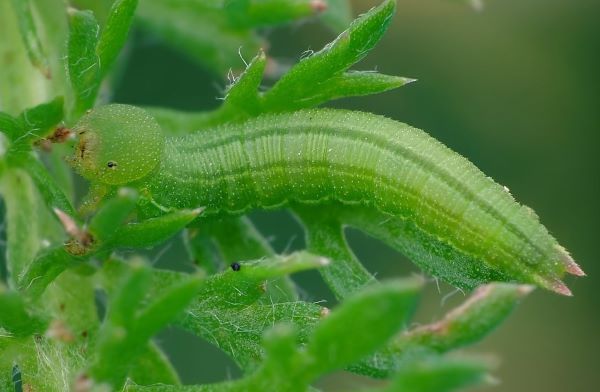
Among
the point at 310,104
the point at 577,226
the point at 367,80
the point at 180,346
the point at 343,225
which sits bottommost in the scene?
the point at 180,346

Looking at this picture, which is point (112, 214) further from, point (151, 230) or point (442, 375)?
point (442, 375)

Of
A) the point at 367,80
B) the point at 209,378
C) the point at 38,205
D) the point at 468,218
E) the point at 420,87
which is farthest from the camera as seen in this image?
the point at 420,87

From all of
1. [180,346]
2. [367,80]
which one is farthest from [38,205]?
[180,346]

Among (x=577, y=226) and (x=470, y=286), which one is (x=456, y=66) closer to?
(x=577, y=226)

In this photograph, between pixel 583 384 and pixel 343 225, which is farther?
pixel 583 384

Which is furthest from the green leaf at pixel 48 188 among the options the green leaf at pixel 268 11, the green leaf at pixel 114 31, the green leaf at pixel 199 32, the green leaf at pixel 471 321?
the green leaf at pixel 199 32

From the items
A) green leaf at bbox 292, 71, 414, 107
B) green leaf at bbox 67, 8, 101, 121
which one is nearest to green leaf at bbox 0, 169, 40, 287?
green leaf at bbox 67, 8, 101, 121
